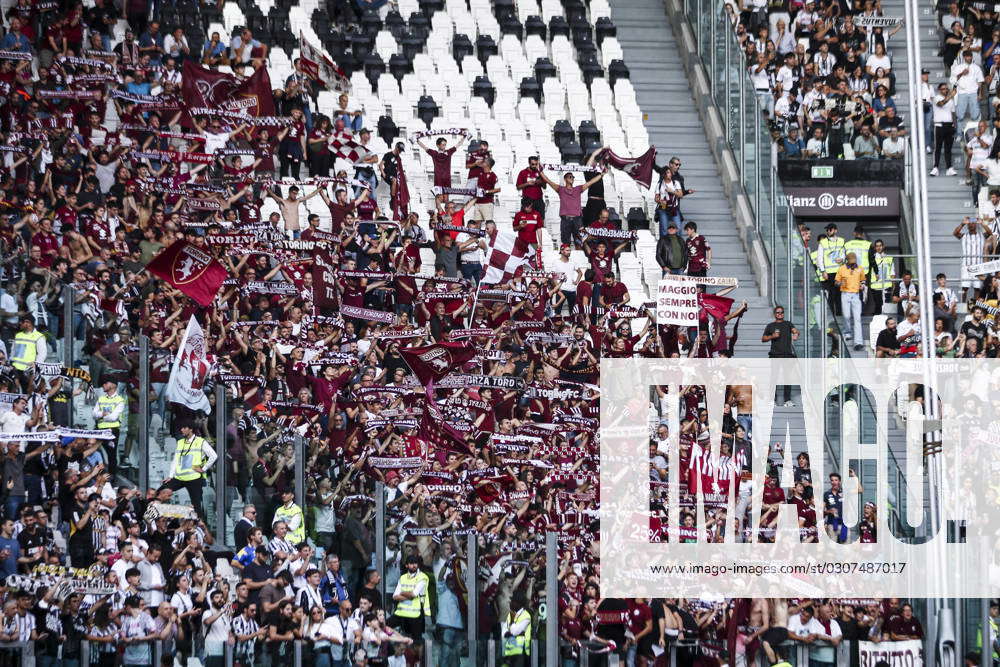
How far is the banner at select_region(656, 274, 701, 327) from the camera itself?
24.6 m

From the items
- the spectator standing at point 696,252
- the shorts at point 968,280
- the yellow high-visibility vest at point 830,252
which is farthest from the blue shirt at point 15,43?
the shorts at point 968,280

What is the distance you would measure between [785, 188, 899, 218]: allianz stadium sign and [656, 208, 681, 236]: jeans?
3207 millimetres

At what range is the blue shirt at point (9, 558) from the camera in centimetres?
1959

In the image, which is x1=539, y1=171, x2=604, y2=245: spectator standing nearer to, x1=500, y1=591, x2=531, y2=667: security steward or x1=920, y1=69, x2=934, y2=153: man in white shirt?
x1=920, y1=69, x2=934, y2=153: man in white shirt

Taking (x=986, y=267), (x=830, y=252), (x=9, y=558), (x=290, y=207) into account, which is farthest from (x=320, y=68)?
(x=9, y=558)

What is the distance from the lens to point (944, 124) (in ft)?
102

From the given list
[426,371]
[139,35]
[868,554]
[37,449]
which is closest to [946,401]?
[868,554]

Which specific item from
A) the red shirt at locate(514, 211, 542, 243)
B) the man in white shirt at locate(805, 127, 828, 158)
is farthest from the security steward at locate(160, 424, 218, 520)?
the man in white shirt at locate(805, 127, 828, 158)

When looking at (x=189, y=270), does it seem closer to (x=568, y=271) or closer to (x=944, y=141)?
(x=568, y=271)

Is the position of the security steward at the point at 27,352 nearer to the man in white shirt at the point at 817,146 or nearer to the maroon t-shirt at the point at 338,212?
the maroon t-shirt at the point at 338,212

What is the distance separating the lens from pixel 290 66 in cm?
3112

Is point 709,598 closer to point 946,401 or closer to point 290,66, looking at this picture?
point 946,401

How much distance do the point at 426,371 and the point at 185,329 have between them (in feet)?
9.56

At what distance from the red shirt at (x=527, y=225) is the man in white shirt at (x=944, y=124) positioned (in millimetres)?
6918
